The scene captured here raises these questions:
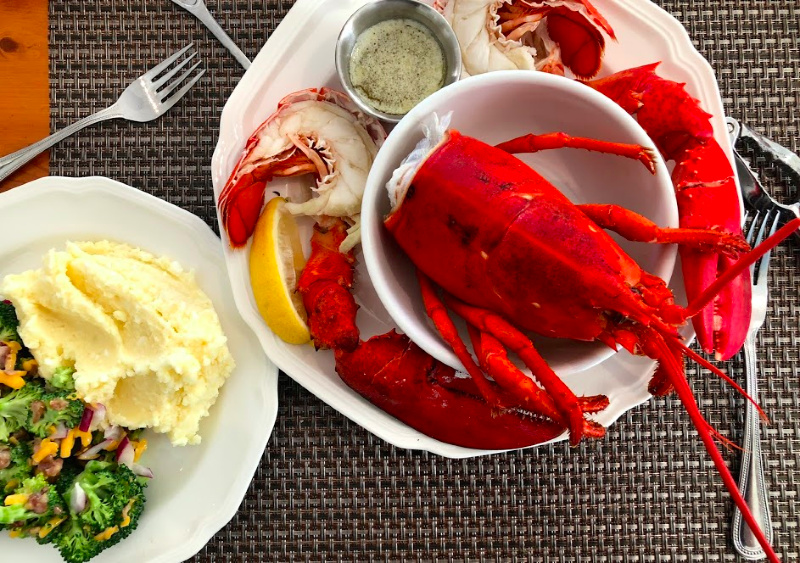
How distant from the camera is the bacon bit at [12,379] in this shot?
4.53 ft

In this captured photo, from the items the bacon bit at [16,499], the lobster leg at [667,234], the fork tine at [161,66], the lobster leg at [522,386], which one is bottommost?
the bacon bit at [16,499]

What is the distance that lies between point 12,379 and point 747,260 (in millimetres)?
1414

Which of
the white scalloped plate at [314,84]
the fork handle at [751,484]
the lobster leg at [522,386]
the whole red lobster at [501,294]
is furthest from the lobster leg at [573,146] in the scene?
the fork handle at [751,484]

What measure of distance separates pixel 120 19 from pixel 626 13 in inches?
45.4

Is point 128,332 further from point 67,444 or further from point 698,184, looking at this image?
point 698,184

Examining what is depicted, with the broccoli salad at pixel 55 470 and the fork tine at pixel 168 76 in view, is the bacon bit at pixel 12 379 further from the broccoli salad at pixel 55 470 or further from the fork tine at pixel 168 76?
the fork tine at pixel 168 76

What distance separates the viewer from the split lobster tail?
1.26m

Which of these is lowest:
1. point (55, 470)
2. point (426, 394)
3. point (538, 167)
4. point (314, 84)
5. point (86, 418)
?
point (55, 470)

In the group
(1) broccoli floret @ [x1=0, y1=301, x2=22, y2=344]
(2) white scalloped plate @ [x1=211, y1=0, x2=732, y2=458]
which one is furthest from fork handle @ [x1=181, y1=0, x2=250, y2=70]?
(1) broccoli floret @ [x1=0, y1=301, x2=22, y2=344]

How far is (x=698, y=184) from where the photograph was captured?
1.31 metres

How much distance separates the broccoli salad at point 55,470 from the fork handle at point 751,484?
136 centimetres

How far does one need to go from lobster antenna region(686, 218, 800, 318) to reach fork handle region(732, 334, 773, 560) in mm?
548

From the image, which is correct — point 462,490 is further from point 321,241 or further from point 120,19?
point 120,19

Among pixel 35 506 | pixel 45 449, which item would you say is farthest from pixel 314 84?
pixel 35 506
